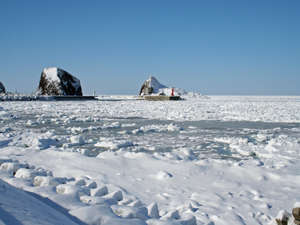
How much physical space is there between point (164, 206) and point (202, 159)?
1.43m

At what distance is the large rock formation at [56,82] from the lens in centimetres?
2823

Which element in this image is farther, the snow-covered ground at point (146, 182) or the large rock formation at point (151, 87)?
the large rock formation at point (151, 87)

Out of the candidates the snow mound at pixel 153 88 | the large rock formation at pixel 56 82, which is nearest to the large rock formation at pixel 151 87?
the snow mound at pixel 153 88

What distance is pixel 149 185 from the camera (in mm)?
2494

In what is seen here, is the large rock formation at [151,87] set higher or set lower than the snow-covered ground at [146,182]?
higher

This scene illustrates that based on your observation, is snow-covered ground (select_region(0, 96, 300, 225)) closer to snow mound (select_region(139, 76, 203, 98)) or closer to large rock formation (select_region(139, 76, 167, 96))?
snow mound (select_region(139, 76, 203, 98))

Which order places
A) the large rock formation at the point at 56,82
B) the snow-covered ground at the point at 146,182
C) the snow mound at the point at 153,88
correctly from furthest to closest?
the snow mound at the point at 153,88 < the large rock formation at the point at 56,82 < the snow-covered ground at the point at 146,182

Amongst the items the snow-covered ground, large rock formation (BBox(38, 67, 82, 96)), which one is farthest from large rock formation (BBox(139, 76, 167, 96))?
the snow-covered ground

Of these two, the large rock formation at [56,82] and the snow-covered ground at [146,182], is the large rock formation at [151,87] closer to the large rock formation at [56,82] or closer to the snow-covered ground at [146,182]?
the large rock formation at [56,82]

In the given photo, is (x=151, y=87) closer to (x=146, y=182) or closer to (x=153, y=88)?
(x=153, y=88)

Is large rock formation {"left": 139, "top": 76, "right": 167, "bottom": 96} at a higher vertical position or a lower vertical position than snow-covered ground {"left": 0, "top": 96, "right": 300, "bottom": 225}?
higher

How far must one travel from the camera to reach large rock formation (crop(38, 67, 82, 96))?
92.6ft

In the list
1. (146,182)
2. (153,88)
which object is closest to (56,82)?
(153,88)

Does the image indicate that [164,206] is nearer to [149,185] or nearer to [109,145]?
[149,185]
